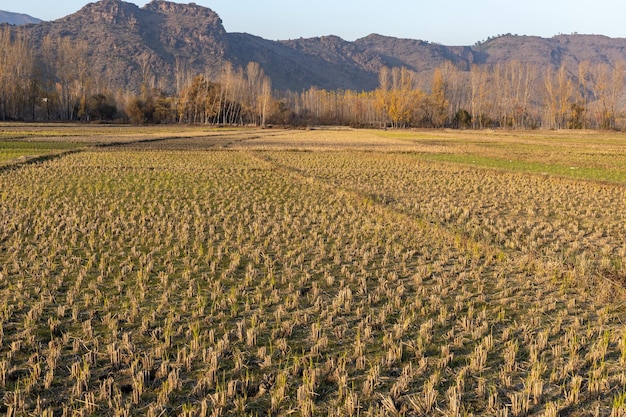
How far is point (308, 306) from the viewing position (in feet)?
22.2

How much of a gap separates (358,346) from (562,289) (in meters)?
4.07

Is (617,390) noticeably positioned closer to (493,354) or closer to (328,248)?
(493,354)

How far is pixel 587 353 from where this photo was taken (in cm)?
529

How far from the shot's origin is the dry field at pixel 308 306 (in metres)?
4.39

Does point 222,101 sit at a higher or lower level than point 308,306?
higher

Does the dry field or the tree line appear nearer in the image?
the dry field

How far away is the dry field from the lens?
4.39 metres

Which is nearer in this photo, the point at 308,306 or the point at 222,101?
the point at 308,306

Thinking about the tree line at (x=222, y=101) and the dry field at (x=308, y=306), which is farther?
the tree line at (x=222, y=101)

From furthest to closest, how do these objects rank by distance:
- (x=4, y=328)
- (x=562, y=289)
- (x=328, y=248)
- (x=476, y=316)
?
(x=328, y=248) < (x=562, y=289) < (x=476, y=316) < (x=4, y=328)

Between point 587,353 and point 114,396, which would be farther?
point 587,353

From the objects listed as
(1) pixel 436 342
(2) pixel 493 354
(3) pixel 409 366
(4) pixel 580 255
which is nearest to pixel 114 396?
(3) pixel 409 366

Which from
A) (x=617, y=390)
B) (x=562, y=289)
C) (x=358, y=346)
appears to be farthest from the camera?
(x=562, y=289)

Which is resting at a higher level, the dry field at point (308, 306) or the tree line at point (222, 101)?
the tree line at point (222, 101)
